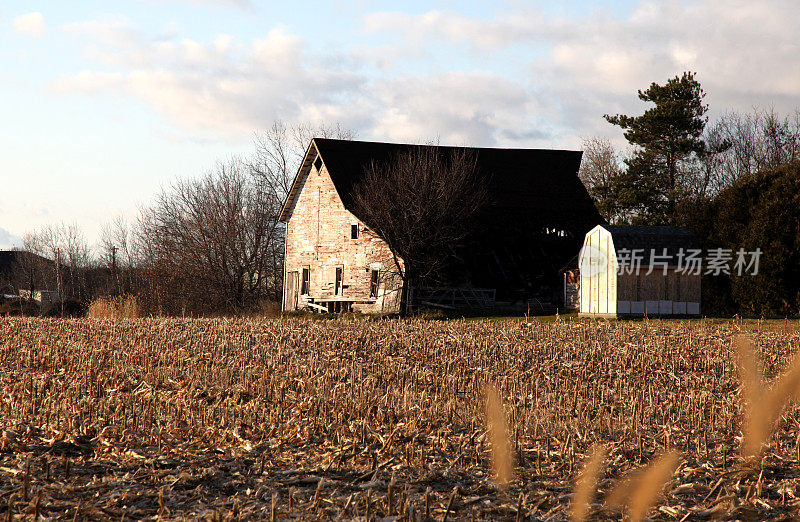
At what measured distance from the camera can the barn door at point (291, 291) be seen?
1577 inches

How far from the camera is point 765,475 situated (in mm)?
6793

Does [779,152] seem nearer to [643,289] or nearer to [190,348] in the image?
[643,289]

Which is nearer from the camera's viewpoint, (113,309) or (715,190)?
(113,309)

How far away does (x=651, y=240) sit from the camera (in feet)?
96.5

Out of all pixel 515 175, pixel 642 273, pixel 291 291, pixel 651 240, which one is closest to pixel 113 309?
pixel 291 291

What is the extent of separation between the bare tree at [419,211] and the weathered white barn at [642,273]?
248 inches

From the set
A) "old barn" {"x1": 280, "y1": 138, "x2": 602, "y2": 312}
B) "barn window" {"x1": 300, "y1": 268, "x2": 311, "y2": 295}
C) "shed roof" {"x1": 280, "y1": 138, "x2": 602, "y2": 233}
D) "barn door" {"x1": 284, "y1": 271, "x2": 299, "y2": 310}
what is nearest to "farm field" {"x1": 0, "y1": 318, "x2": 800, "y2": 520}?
"old barn" {"x1": 280, "y1": 138, "x2": 602, "y2": 312}

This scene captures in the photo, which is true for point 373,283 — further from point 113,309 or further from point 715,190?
point 715,190

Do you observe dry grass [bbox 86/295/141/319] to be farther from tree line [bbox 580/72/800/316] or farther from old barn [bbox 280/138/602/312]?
tree line [bbox 580/72/800/316]

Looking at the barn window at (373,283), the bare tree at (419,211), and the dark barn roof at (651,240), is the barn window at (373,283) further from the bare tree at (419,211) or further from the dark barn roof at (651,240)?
the dark barn roof at (651,240)

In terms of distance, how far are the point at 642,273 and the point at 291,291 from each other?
18662 millimetres

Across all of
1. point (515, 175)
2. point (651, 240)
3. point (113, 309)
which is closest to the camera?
point (651, 240)

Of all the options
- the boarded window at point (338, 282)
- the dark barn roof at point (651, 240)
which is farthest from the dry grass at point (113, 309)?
the dark barn roof at point (651, 240)

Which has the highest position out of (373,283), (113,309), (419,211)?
(419,211)
